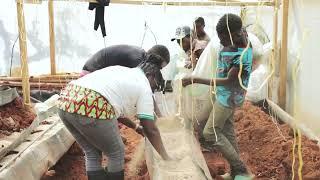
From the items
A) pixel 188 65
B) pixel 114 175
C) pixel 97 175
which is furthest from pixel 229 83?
pixel 188 65

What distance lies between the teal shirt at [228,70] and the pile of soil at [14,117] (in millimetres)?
1933

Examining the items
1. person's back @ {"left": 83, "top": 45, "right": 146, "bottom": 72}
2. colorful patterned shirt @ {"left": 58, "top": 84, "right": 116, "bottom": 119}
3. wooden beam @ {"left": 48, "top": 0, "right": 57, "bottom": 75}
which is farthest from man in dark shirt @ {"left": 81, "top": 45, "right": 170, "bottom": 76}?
wooden beam @ {"left": 48, "top": 0, "right": 57, "bottom": 75}

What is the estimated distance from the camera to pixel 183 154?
365cm

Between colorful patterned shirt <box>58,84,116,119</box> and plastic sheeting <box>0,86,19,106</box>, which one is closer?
colorful patterned shirt <box>58,84,116,119</box>

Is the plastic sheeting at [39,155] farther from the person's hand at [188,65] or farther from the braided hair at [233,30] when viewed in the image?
the braided hair at [233,30]

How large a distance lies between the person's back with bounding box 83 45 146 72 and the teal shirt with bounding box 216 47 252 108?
0.97 metres

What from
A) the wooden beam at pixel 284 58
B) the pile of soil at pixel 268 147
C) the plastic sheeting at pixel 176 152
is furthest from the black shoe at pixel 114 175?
the wooden beam at pixel 284 58

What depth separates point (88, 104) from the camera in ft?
9.14

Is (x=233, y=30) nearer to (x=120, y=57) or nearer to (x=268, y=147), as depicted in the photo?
(x=120, y=57)

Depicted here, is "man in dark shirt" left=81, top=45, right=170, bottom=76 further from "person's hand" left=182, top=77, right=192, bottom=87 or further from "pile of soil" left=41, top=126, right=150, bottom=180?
"pile of soil" left=41, top=126, right=150, bottom=180

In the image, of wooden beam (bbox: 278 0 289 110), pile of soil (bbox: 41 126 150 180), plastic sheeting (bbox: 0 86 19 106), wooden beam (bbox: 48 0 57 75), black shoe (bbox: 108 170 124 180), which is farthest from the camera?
wooden beam (bbox: 48 0 57 75)

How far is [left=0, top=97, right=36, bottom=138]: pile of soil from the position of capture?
3903mm

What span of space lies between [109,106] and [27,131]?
127 centimetres

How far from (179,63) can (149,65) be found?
168cm
